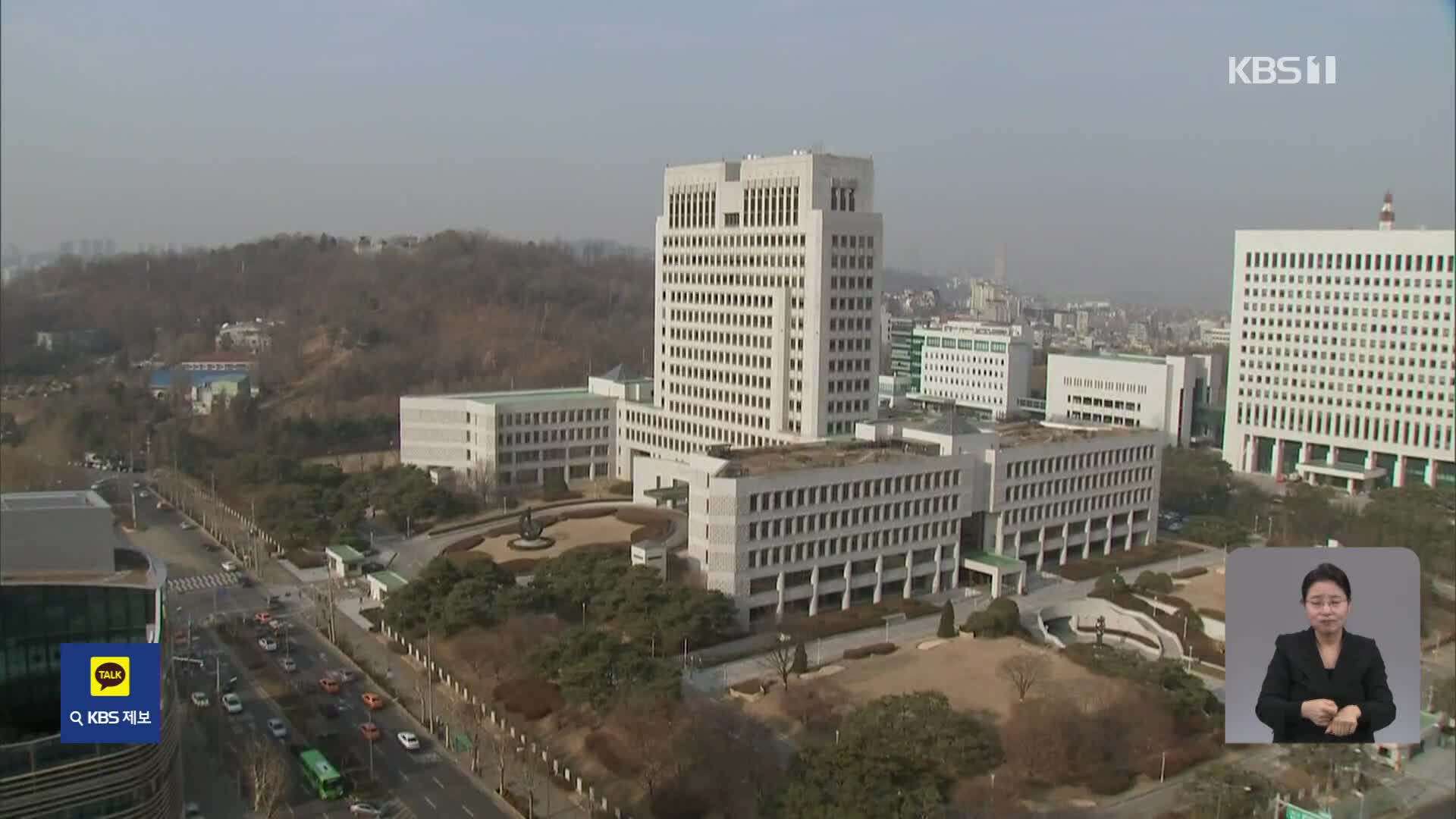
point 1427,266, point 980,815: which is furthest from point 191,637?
point 1427,266

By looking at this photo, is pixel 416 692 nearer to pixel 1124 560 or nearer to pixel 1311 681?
pixel 1311 681

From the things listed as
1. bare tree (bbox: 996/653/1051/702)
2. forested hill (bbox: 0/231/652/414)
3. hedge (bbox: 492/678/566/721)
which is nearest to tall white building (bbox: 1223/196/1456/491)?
bare tree (bbox: 996/653/1051/702)

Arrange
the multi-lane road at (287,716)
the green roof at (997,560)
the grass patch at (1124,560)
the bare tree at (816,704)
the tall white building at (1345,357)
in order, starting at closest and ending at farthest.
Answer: the multi-lane road at (287,716) → the bare tree at (816,704) → the green roof at (997,560) → the grass patch at (1124,560) → the tall white building at (1345,357)

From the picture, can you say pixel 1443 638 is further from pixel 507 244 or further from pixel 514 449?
pixel 507 244

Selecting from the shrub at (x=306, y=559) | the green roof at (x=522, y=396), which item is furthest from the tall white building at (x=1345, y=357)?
the shrub at (x=306, y=559)

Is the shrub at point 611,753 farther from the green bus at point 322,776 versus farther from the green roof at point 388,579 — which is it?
the green roof at point 388,579

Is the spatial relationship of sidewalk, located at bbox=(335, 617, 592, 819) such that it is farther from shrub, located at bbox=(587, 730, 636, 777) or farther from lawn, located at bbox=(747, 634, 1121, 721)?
lawn, located at bbox=(747, 634, 1121, 721)
